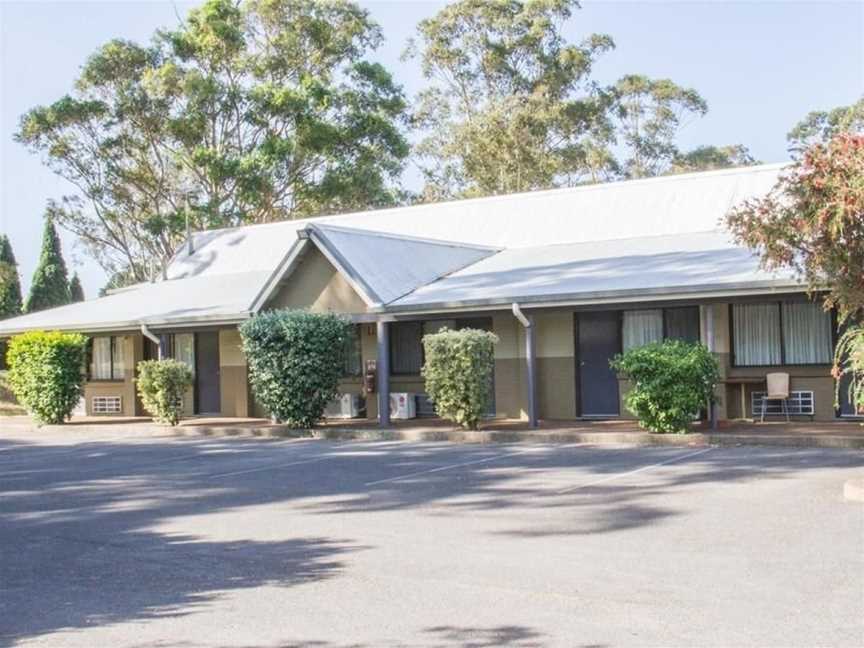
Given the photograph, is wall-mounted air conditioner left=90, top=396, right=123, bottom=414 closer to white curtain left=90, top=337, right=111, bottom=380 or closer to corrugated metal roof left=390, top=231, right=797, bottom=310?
white curtain left=90, top=337, right=111, bottom=380

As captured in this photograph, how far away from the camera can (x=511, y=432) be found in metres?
17.7

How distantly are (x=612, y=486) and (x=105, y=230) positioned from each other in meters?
35.4

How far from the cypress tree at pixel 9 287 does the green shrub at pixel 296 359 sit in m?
22.6

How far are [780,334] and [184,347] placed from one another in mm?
14603

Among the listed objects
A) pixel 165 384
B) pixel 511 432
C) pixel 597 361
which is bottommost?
pixel 511 432

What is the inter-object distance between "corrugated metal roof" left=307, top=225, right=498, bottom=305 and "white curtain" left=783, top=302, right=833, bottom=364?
24.2 feet

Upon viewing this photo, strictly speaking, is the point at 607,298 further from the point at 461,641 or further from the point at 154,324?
the point at 461,641

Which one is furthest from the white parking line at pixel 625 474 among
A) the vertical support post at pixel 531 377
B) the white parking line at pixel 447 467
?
the vertical support post at pixel 531 377

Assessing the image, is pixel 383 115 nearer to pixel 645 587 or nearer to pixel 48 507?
pixel 48 507

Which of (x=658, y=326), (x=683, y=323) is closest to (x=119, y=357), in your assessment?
(x=658, y=326)

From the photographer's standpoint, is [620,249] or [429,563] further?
[620,249]

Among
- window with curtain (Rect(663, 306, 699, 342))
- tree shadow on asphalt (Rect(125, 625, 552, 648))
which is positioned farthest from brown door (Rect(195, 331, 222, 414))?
tree shadow on asphalt (Rect(125, 625, 552, 648))

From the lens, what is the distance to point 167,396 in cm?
2191

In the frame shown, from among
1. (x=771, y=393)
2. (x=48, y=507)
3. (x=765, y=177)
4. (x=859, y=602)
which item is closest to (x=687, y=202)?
(x=765, y=177)
